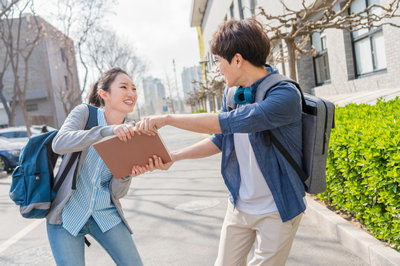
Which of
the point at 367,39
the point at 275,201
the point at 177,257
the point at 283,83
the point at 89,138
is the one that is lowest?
the point at 177,257

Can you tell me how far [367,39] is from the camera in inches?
477

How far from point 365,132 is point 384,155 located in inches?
24.4

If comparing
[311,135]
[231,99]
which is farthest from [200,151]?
[311,135]

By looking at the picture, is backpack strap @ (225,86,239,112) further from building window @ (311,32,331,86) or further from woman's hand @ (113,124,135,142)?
building window @ (311,32,331,86)

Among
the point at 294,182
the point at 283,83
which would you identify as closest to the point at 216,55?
the point at 283,83

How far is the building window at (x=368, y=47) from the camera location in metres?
11.3

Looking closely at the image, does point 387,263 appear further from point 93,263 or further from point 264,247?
point 93,263

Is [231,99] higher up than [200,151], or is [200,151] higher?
[231,99]

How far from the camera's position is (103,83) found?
272 cm

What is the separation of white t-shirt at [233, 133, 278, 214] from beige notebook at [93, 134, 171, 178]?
1.49 feet

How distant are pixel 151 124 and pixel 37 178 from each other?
0.88 m

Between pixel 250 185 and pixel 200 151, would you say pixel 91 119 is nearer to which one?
pixel 200 151

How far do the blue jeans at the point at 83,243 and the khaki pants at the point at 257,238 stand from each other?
24.2 inches

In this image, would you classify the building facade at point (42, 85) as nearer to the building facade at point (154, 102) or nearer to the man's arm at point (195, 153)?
the man's arm at point (195, 153)
